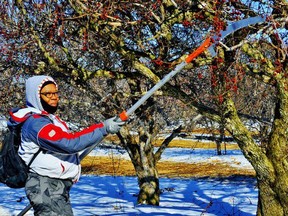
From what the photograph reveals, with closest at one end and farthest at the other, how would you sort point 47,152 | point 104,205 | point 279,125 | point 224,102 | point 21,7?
point 47,152
point 224,102
point 279,125
point 21,7
point 104,205

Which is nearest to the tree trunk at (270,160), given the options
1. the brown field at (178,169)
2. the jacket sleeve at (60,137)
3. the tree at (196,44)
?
the tree at (196,44)

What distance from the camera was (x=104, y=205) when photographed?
10.1 m

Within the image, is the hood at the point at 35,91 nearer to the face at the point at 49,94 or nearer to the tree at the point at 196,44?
the face at the point at 49,94

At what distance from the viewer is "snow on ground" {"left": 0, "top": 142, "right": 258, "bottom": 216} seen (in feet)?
30.2

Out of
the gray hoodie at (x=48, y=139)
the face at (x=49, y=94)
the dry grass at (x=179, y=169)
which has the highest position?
the face at (x=49, y=94)

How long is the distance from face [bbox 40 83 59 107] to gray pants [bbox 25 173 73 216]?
0.54 meters

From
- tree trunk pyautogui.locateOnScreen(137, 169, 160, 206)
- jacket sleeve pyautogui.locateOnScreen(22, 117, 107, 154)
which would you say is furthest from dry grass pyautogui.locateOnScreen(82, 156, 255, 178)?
jacket sleeve pyautogui.locateOnScreen(22, 117, 107, 154)

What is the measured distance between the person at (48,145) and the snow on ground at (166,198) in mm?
5197

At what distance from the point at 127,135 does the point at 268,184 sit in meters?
4.46

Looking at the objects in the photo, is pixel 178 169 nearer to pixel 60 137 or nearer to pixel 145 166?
pixel 145 166

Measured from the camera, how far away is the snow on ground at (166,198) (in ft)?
30.2

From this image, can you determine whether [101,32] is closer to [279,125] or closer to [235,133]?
[235,133]

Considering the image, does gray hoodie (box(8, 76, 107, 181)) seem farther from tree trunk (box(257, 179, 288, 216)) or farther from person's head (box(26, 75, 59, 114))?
tree trunk (box(257, 179, 288, 216))

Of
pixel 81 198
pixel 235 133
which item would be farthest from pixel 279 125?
pixel 81 198
